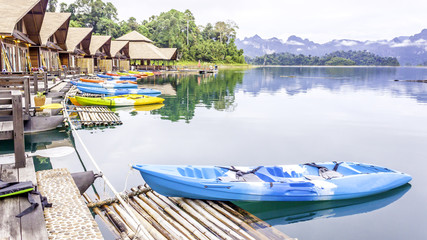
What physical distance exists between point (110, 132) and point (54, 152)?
492 centimetres

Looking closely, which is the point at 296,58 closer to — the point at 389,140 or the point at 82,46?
→ the point at 82,46

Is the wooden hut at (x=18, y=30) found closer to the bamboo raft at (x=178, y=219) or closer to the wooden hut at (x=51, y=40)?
the wooden hut at (x=51, y=40)

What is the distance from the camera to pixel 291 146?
11.8 m

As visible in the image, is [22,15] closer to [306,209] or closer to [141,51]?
[306,209]

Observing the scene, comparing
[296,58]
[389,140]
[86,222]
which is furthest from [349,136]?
[296,58]

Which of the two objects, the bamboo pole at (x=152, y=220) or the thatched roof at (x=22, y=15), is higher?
the thatched roof at (x=22, y=15)

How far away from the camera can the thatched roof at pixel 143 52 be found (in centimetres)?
5269

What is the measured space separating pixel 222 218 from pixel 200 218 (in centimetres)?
36

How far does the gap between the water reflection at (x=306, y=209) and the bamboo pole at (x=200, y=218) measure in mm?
1386

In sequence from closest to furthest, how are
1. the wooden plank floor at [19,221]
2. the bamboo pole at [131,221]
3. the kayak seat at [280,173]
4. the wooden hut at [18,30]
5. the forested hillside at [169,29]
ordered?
the wooden plank floor at [19,221]
the bamboo pole at [131,221]
the kayak seat at [280,173]
the wooden hut at [18,30]
the forested hillside at [169,29]

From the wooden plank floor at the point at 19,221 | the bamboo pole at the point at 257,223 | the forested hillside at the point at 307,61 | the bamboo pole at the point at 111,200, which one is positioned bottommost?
the bamboo pole at the point at 257,223

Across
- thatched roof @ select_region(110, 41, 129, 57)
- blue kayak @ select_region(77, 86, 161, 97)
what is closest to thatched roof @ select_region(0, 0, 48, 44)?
blue kayak @ select_region(77, 86, 161, 97)

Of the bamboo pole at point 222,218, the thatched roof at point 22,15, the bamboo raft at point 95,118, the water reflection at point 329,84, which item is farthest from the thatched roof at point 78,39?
the bamboo pole at point 222,218

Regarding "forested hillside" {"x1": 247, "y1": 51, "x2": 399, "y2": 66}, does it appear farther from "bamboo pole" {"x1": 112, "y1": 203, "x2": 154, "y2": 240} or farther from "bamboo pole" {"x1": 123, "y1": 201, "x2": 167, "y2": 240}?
"bamboo pole" {"x1": 123, "y1": 201, "x2": 167, "y2": 240}
